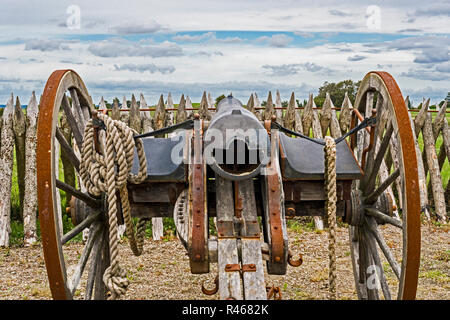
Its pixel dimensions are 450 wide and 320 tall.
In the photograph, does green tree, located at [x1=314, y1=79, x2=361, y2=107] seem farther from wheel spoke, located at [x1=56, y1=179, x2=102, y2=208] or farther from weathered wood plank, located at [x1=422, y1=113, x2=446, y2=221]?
wheel spoke, located at [x1=56, y1=179, x2=102, y2=208]

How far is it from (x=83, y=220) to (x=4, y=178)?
308 centimetres

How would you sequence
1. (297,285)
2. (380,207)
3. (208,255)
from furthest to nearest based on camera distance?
(297,285) < (380,207) < (208,255)

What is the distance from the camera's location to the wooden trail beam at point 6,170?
6.06 meters

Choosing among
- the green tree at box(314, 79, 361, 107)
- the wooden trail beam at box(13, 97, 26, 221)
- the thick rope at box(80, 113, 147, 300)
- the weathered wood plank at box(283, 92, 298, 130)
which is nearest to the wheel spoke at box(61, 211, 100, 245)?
the thick rope at box(80, 113, 147, 300)

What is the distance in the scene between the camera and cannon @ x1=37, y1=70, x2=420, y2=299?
268 centimetres

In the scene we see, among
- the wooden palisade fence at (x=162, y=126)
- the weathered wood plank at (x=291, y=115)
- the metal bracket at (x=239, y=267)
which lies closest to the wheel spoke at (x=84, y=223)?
the metal bracket at (x=239, y=267)

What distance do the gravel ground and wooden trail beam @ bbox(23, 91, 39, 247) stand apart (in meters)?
0.21

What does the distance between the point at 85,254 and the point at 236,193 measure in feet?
3.93

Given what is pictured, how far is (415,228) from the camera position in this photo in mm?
2697

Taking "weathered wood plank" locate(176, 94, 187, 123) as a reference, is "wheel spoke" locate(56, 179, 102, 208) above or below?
below

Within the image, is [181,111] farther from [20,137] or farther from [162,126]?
[20,137]

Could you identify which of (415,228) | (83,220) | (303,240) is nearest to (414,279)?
(415,228)

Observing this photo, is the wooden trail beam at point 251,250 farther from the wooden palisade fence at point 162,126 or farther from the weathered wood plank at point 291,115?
the weathered wood plank at point 291,115
